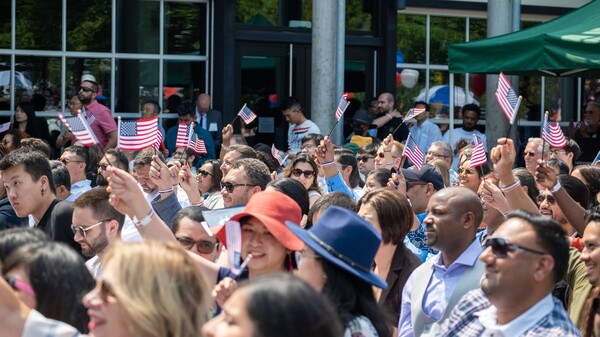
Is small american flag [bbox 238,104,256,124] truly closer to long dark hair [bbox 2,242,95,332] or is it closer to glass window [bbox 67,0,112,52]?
glass window [bbox 67,0,112,52]

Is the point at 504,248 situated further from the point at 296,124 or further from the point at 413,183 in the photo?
the point at 296,124

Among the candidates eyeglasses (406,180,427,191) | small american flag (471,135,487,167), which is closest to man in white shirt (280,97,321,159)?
small american flag (471,135,487,167)

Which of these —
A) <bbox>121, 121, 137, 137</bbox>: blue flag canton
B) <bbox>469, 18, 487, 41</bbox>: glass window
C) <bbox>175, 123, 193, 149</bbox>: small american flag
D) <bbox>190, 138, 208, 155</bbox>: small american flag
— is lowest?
<bbox>190, 138, 208, 155</bbox>: small american flag

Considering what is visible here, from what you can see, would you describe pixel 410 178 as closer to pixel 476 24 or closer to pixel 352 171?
pixel 352 171

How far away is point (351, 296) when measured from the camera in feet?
14.9

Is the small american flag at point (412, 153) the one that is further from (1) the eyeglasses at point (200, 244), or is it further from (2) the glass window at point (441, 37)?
(2) the glass window at point (441, 37)

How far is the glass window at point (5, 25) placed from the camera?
15.5 m

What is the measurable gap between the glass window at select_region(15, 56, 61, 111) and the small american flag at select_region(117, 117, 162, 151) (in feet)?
20.9

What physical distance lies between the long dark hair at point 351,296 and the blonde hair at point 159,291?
3.14 feet

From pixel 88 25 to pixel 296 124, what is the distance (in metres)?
3.42

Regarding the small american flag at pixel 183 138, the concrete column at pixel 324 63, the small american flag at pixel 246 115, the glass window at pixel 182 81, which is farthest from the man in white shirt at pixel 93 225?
the glass window at pixel 182 81

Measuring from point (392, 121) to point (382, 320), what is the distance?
443 inches

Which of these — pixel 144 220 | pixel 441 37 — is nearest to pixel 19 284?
pixel 144 220

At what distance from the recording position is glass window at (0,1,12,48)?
1550 cm
